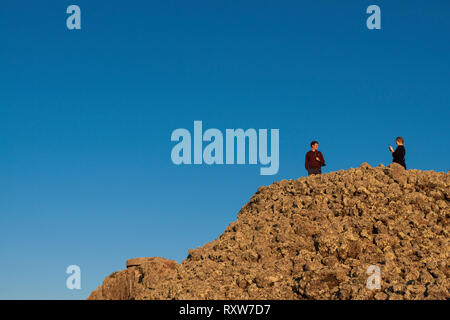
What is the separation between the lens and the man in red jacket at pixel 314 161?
1959cm

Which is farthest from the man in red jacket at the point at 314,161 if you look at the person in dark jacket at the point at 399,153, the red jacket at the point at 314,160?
the person in dark jacket at the point at 399,153

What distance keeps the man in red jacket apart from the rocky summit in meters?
0.56

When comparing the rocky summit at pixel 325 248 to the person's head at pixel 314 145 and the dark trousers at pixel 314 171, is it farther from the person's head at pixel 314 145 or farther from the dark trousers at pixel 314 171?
the person's head at pixel 314 145

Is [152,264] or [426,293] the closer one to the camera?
[426,293]

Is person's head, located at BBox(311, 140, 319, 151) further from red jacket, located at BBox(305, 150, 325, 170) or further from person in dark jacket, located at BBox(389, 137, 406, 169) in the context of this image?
person in dark jacket, located at BBox(389, 137, 406, 169)

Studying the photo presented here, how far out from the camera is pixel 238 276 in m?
14.9

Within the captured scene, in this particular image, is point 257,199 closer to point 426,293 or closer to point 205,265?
point 205,265

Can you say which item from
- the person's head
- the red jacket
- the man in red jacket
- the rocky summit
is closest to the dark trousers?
the man in red jacket

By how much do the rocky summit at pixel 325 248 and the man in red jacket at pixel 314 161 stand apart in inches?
22.0

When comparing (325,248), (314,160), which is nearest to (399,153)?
(314,160)

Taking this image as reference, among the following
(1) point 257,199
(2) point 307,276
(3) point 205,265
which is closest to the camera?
(2) point 307,276
